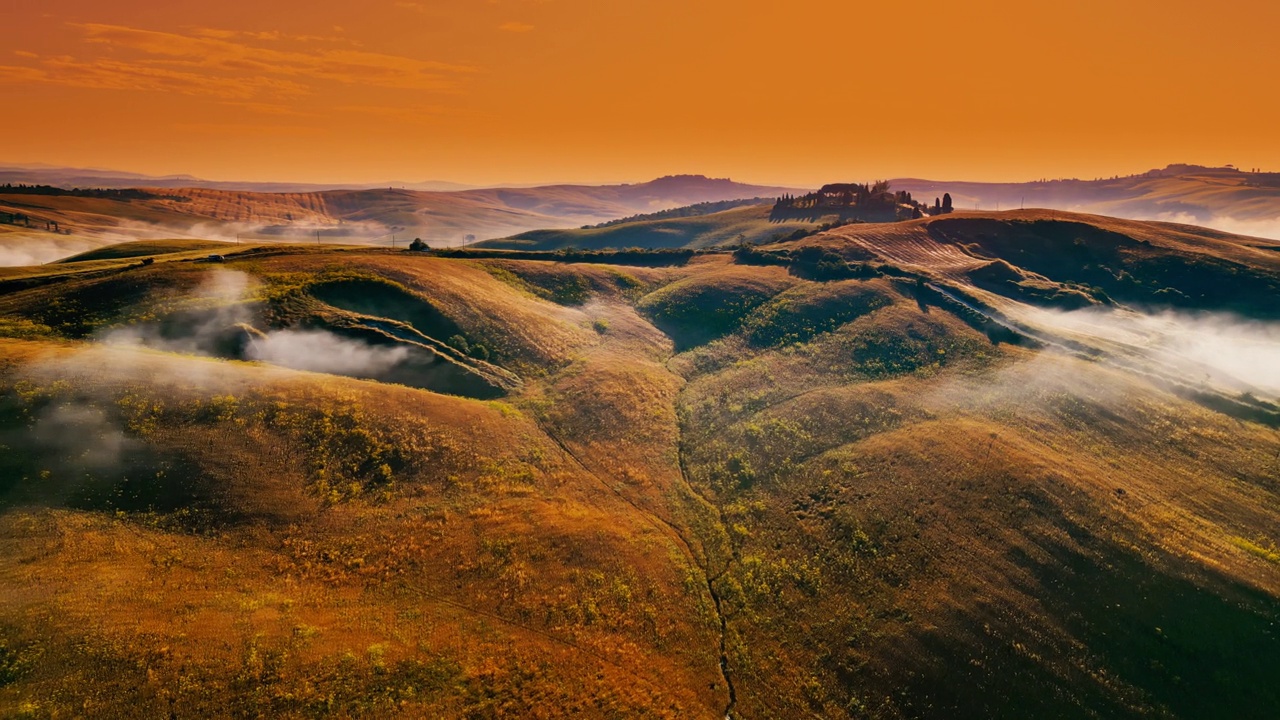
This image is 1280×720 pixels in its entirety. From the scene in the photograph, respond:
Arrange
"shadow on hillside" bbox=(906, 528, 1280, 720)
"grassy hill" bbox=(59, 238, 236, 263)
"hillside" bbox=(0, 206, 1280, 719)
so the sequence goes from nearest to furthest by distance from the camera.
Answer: "hillside" bbox=(0, 206, 1280, 719), "shadow on hillside" bbox=(906, 528, 1280, 720), "grassy hill" bbox=(59, 238, 236, 263)

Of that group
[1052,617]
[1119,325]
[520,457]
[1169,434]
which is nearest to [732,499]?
[520,457]

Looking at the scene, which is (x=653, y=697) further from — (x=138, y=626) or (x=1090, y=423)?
(x=1090, y=423)

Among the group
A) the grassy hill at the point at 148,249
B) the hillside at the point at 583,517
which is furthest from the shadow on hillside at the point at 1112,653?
the grassy hill at the point at 148,249

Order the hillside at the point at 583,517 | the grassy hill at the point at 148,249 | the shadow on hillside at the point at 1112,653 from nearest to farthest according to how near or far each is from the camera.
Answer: the hillside at the point at 583,517
the shadow on hillside at the point at 1112,653
the grassy hill at the point at 148,249

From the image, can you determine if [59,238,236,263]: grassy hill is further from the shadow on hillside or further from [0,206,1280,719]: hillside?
the shadow on hillside

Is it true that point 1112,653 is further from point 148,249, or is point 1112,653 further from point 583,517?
point 148,249

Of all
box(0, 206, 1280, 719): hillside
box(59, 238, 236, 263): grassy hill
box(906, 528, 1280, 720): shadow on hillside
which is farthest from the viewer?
box(59, 238, 236, 263): grassy hill

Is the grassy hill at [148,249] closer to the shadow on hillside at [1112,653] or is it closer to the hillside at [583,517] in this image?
the hillside at [583,517]

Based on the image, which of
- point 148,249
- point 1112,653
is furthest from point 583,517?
point 148,249

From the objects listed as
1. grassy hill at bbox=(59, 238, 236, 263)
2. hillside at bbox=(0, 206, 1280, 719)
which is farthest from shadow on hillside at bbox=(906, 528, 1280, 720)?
grassy hill at bbox=(59, 238, 236, 263)
